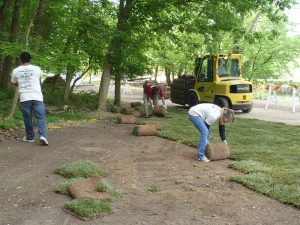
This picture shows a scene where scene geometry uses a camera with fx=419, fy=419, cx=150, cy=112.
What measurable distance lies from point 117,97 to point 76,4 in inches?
252

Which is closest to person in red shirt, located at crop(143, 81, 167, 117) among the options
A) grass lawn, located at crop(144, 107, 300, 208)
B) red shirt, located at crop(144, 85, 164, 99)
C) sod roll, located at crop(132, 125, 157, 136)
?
red shirt, located at crop(144, 85, 164, 99)

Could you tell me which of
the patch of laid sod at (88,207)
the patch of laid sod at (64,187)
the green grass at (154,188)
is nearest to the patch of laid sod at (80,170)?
the patch of laid sod at (64,187)

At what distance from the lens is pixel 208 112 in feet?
26.3

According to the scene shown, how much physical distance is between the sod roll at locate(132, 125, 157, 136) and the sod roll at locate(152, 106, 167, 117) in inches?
142

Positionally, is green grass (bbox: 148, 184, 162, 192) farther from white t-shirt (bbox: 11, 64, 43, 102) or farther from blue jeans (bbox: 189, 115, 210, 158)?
white t-shirt (bbox: 11, 64, 43, 102)

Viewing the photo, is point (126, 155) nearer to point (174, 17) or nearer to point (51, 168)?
point (51, 168)

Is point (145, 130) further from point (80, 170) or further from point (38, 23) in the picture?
point (38, 23)

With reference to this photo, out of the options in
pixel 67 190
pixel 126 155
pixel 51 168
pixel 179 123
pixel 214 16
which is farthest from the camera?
pixel 214 16

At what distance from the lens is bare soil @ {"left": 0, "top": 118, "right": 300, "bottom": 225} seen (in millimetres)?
5055

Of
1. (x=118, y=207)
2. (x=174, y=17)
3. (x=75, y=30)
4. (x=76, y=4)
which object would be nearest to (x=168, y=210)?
(x=118, y=207)

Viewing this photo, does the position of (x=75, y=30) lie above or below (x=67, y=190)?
above

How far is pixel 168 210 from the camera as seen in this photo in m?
A: 5.30

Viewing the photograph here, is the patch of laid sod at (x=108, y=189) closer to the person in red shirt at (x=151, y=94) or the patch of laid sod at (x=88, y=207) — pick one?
the patch of laid sod at (x=88, y=207)

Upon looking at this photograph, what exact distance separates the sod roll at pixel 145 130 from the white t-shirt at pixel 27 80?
3.02 m
